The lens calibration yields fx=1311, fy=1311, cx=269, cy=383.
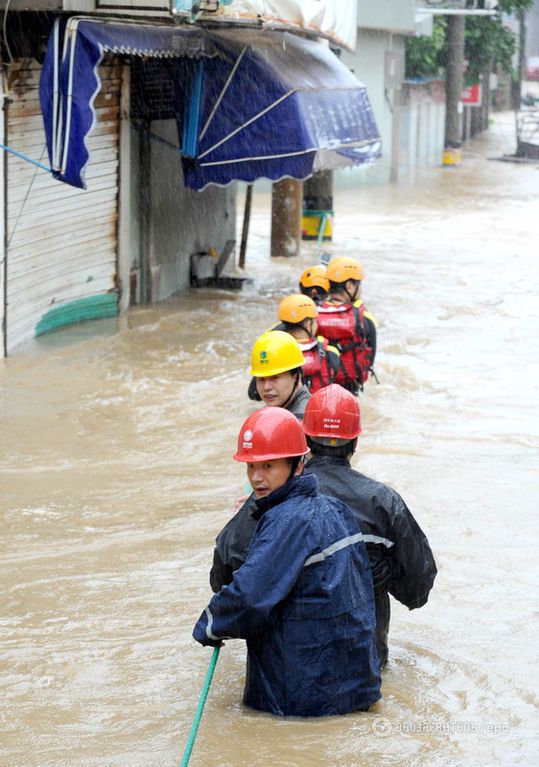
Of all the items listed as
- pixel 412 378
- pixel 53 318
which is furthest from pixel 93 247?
pixel 412 378

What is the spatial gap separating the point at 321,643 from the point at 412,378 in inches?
342

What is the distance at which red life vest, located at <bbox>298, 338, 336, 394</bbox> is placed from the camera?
9016 millimetres

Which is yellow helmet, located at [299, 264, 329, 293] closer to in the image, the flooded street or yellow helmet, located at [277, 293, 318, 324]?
the flooded street

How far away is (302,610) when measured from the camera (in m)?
4.73

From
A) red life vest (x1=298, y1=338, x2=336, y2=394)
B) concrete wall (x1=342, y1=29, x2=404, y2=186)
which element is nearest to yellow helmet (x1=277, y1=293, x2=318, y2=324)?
red life vest (x1=298, y1=338, x2=336, y2=394)

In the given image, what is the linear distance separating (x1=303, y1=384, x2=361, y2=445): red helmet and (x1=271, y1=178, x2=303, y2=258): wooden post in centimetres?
1524

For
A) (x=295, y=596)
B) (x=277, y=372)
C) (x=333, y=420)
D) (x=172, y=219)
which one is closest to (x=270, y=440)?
(x=295, y=596)

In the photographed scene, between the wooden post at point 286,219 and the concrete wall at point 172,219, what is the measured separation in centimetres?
185

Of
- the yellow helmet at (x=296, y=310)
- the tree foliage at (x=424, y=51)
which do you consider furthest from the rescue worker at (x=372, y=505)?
the tree foliage at (x=424, y=51)

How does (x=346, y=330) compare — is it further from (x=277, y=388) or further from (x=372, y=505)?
(x=372, y=505)

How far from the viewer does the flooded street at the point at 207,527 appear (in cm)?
538

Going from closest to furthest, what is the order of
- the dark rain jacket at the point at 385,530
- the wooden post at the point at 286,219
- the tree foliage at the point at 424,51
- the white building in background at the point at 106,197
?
the dark rain jacket at the point at 385,530 < the white building in background at the point at 106,197 < the wooden post at the point at 286,219 < the tree foliage at the point at 424,51

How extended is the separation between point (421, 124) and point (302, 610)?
127 feet

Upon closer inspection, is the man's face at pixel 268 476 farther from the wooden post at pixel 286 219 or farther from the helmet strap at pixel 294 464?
the wooden post at pixel 286 219
